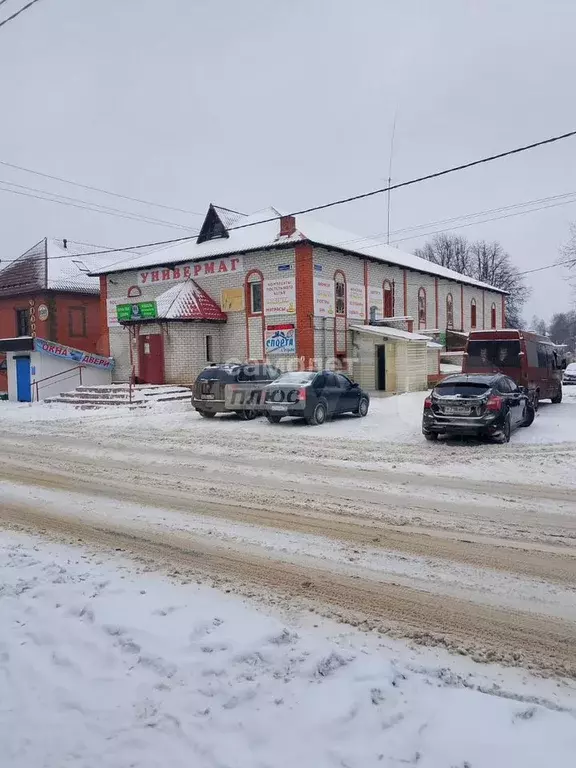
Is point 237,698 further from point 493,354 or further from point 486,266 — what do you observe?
point 486,266

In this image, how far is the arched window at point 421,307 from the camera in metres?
34.7

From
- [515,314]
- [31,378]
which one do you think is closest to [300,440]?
[31,378]

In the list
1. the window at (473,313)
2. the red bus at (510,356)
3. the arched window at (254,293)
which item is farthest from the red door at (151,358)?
the window at (473,313)

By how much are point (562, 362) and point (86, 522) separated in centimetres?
2028

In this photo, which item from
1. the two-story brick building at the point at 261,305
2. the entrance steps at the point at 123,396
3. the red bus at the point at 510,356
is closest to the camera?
the red bus at the point at 510,356

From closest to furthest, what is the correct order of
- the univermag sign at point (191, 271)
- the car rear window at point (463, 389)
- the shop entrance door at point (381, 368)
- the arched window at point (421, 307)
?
the car rear window at point (463, 389) → the univermag sign at point (191, 271) → the shop entrance door at point (381, 368) → the arched window at point (421, 307)

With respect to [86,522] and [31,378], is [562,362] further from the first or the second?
[31,378]

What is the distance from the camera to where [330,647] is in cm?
384

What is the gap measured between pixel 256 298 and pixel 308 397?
12.7 m

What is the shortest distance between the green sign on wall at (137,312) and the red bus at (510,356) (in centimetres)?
1474

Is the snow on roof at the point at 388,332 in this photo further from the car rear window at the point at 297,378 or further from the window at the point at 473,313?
the window at the point at 473,313

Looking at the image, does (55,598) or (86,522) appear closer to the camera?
(55,598)

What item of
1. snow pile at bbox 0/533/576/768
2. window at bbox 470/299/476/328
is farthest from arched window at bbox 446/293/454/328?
snow pile at bbox 0/533/576/768

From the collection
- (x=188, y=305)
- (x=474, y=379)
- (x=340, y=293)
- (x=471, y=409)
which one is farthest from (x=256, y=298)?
(x=471, y=409)
